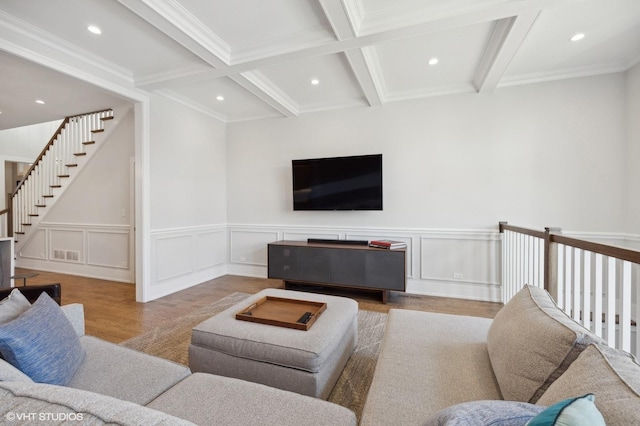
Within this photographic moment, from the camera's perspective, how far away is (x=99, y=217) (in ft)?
14.6

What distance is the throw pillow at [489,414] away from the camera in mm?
616

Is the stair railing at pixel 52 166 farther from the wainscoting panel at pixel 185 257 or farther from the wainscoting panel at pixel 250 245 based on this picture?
the wainscoting panel at pixel 250 245

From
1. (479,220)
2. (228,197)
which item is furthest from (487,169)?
(228,197)

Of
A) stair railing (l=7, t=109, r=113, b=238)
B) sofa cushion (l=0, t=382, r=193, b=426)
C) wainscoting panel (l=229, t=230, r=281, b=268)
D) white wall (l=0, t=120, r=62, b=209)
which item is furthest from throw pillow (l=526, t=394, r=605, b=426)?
white wall (l=0, t=120, r=62, b=209)

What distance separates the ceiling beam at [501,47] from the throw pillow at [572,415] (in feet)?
8.76

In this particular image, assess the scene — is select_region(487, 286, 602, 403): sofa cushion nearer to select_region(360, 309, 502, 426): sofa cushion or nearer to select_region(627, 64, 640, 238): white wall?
select_region(360, 309, 502, 426): sofa cushion

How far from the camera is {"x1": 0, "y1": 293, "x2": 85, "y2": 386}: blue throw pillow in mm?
999

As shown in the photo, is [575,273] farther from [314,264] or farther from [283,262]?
[283,262]

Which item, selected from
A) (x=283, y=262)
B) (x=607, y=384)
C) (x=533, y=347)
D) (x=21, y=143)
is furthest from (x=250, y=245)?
(x=21, y=143)

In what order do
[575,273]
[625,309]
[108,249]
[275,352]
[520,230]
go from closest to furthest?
1. [625,309]
2. [275,352]
3. [575,273]
4. [520,230]
5. [108,249]

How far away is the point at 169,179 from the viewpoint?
378 centimetres

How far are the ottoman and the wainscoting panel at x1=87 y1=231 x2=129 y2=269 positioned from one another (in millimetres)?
3398

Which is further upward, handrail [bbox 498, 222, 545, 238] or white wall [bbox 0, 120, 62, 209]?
white wall [bbox 0, 120, 62, 209]

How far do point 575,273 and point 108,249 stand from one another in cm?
565
